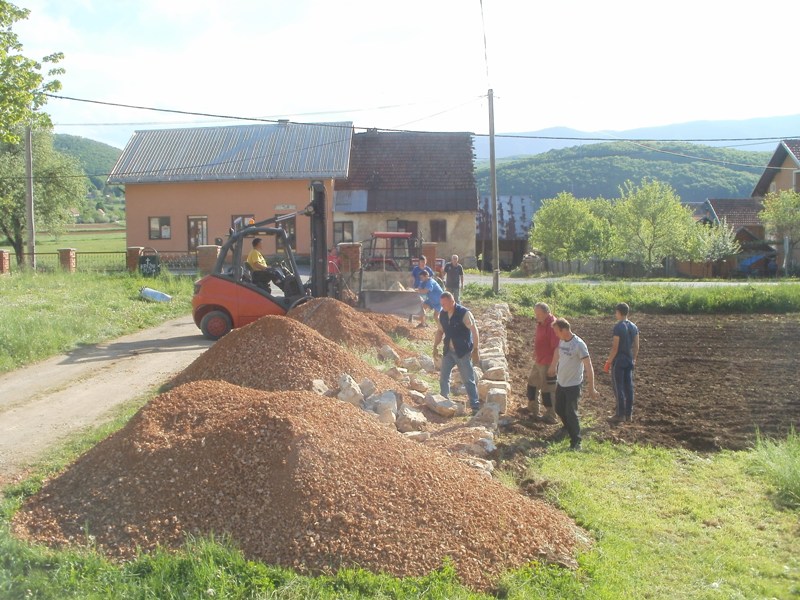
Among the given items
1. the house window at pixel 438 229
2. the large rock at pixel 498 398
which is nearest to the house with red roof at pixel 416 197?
the house window at pixel 438 229

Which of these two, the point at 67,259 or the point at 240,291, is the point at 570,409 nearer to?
the point at 240,291

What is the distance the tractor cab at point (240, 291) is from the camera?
1619 cm

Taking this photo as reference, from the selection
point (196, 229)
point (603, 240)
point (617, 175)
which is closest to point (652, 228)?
point (603, 240)

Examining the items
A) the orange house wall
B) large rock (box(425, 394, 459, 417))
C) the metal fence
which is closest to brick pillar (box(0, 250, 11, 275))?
the metal fence

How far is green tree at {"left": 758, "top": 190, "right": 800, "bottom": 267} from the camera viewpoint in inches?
1720

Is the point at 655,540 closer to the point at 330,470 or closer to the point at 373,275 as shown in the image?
the point at 330,470

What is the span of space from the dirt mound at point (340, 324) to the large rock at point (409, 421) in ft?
14.0

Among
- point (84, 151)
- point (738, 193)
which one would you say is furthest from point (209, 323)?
point (84, 151)

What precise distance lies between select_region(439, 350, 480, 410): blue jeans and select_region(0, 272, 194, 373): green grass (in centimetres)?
759

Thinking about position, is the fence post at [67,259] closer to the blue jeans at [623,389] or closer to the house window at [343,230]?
the house window at [343,230]

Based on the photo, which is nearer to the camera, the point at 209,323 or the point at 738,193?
the point at 209,323

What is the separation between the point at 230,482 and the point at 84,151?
136829 mm

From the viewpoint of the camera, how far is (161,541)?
6.05m

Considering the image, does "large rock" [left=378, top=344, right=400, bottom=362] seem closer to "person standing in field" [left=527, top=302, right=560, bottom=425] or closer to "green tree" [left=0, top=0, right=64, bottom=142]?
"person standing in field" [left=527, top=302, right=560, bottom=425]
